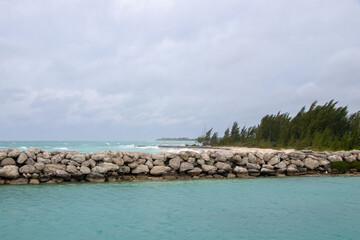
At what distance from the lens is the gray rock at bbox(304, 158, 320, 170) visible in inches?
564

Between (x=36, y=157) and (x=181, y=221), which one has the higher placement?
(x=36, y=157)

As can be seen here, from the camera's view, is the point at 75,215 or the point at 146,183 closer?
the point at 75,215

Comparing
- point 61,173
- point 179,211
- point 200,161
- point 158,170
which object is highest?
point 200,161

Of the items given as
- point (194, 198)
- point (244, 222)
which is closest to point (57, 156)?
point (194, 198)

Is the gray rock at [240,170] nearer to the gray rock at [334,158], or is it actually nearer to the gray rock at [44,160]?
the gray rock at [334,158]

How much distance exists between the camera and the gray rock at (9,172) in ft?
35.0

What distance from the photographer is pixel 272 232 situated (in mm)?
5824

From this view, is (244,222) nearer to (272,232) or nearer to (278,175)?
(272,232)

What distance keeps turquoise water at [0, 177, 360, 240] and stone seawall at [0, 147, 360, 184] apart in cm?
67

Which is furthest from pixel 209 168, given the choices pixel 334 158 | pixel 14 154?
pixel 14 154

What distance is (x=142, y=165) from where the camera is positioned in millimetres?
12180

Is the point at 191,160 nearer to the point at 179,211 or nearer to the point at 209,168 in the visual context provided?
the point at 209,168

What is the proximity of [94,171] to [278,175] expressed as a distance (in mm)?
8223

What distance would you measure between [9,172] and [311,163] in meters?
13.1
